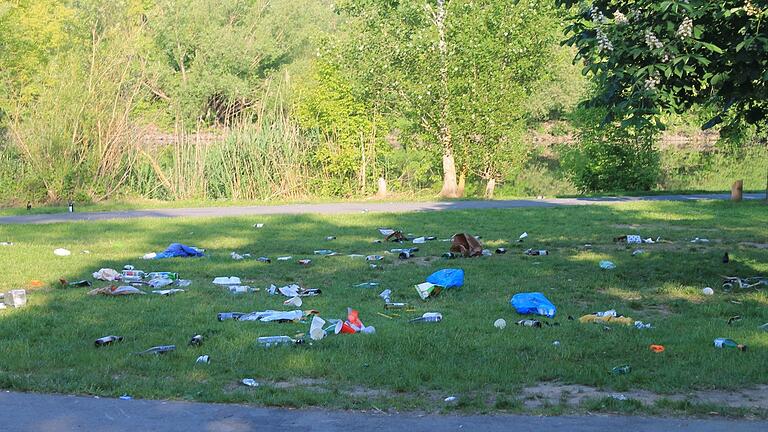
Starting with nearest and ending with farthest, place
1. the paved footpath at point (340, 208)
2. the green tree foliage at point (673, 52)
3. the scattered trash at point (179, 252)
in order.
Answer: the green tree foliage at point (673, 52), the scattered trash at point (179, 252), the paved footpath at point (340, 208)

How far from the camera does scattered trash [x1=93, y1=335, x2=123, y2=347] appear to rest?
26.4ft

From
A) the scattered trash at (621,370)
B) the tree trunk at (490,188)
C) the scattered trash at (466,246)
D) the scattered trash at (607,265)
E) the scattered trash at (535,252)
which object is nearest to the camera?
the scattered trash at (621,370)

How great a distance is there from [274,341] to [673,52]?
493 cm

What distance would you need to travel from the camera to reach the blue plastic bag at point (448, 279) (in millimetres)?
10812

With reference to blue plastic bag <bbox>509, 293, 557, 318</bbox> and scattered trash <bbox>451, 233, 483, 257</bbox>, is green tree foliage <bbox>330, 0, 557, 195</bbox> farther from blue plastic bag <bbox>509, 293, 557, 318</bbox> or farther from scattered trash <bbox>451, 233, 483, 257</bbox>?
blue plastic bag <bbox>509, 293, 557, 318</bbox>

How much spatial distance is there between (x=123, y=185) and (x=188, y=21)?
2791 cm

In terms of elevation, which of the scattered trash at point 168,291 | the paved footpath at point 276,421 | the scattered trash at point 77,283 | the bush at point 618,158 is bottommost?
the paved footpath at point 276,421

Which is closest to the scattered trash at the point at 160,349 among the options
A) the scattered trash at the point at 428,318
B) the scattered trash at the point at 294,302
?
the scattered trash at the point at 294,302

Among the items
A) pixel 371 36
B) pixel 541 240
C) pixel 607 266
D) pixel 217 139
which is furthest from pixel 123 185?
pixel 607 266

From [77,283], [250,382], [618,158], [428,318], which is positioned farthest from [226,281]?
[618,158]

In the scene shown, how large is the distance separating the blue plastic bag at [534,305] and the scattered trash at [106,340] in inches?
153

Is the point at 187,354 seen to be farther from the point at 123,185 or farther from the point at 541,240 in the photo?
the point at 123,185

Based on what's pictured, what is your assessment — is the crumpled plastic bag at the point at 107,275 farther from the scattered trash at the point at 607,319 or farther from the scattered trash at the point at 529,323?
the scattered trash at the point at 607,319

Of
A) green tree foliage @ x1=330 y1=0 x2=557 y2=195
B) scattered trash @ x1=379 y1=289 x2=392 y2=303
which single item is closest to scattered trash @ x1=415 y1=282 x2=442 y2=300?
scattered trash @ x1=379 y1=289 x2=392 y2=303
